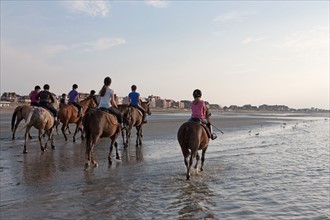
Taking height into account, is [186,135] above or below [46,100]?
below

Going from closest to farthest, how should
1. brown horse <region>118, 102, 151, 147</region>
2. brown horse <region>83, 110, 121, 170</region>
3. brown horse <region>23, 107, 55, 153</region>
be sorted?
1. brown horse <region>83, 110, 121, 170</region>
2. brown horse <region>23, 107, 55, 153</region>
3. brown horse <region>118, 102, 151, 147</region>

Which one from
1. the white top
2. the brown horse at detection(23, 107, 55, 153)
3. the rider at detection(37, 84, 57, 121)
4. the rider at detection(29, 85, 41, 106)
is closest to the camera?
the white top

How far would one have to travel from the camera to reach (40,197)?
7.07 metres

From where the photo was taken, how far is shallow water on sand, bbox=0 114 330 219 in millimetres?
6383

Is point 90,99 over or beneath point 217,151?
over

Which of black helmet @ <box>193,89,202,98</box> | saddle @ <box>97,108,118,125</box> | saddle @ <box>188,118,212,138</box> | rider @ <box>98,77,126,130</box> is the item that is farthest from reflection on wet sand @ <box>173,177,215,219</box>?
rider @ <box>98,77,126,130</box>

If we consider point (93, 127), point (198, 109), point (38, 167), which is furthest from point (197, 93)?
point (38, 167)

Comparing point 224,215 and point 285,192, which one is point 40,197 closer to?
point 224,215

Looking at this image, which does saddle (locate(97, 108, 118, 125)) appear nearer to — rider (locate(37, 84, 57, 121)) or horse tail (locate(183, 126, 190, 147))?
horse tail (locate(183, 126, 190, 147))

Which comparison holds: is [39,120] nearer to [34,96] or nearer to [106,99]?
[34,96]

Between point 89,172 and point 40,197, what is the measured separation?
2670mm

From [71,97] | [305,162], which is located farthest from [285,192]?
[71,97]

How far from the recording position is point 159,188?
8039mm

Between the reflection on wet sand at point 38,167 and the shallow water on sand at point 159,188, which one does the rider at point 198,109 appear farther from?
the reflection on wet sand at point 38,167
